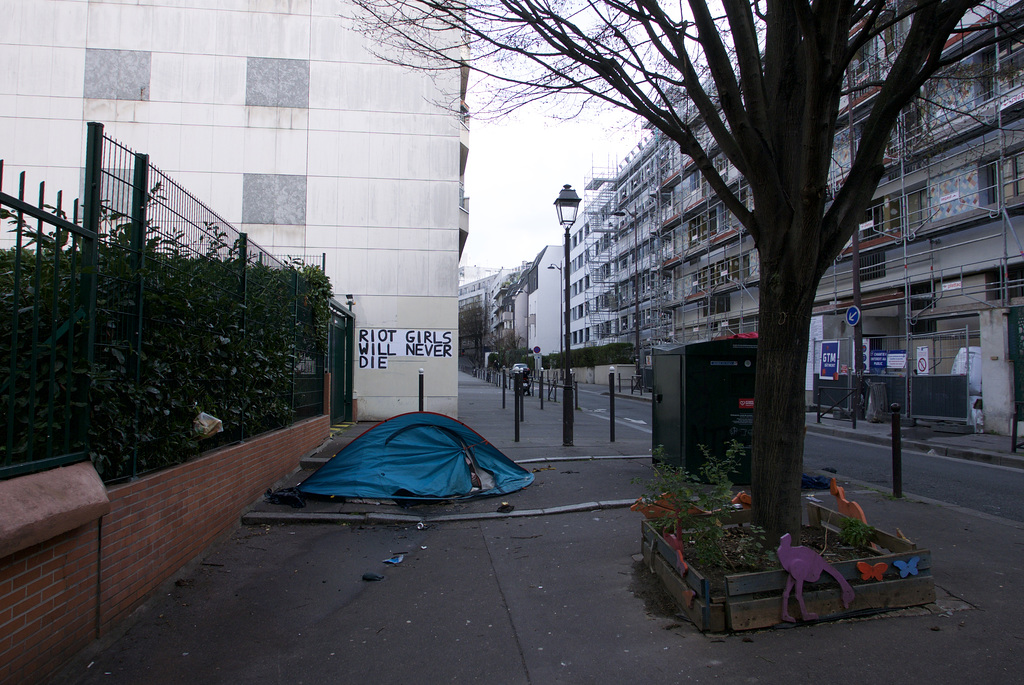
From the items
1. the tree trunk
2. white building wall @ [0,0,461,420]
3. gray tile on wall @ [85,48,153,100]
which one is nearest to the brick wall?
the tree trunk

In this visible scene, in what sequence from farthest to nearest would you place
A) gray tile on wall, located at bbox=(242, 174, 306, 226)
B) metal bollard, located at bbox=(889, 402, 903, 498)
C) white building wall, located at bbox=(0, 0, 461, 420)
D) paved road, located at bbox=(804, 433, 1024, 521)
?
gray tile on wall, located at bbox=(242, 174, 306, 226) < white building wall, located at bbox=(0, 0, 461, 420) < paved road, located at bbox=(804, 433, 1024, 521) < metal bollard, located at bbox=(889, 402, 903, 498)

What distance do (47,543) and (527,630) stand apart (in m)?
2.58

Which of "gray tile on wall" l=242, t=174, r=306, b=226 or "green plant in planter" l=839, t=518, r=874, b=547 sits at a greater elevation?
"gray tile on wall" l=242, t=174, r=306, b=226

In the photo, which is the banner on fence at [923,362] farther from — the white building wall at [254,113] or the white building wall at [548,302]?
the white building wall at [548,302]

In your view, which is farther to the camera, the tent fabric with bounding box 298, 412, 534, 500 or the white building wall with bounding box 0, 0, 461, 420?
the white building wall with bounding box 0, 0, 461, 420

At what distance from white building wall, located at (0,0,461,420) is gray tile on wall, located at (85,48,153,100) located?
3 cm

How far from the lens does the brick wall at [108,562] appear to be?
3.09m

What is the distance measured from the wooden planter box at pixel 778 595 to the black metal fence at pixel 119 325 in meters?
3.57

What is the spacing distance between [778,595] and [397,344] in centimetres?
1557

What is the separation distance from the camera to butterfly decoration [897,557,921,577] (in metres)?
4.03

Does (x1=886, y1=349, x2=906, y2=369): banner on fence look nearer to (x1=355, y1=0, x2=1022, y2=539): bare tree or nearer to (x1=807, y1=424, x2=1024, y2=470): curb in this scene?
(x1=807, y1=424, x2=1024, y2=470): curb

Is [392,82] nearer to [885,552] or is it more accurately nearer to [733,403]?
[733,403]

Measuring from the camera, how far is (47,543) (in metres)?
3.28

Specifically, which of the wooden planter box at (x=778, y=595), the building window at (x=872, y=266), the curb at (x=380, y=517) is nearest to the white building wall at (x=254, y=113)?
the curb at (x=380, y=517)
